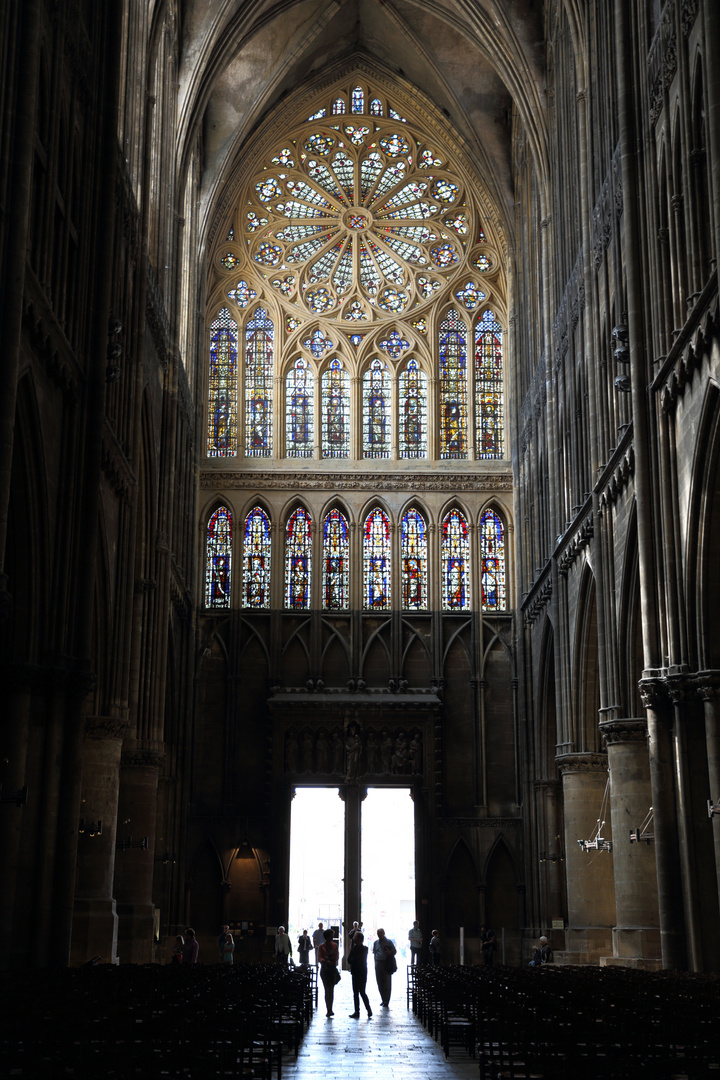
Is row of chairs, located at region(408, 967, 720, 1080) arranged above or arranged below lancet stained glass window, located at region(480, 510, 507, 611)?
below

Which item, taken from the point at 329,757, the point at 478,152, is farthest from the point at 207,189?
the point at 329,757

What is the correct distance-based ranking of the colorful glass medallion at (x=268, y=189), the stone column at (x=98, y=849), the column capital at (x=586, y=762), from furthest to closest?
1. the colorful glass medallion at (x=268, y=189)
2. the column capital at (x=586, y=762)
3. the stone column at (x=98, y=849)

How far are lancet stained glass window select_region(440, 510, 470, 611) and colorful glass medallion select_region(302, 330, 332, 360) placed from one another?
7.43 m

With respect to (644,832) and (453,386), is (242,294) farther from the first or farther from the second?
(644,832)

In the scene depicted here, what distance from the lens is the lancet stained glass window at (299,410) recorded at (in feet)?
144

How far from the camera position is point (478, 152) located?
4466 centimetres

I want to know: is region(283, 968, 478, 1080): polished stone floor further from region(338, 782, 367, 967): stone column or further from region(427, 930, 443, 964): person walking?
region(338, 782, 367, 967): stone column

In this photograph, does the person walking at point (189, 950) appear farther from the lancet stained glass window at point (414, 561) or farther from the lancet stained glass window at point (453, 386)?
the lancet stained glass window at point (453, 386)

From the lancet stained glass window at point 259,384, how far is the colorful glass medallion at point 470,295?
6831mm

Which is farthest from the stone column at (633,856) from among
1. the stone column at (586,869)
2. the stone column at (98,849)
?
the stone column at (98,849)

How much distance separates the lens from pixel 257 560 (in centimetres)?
4272

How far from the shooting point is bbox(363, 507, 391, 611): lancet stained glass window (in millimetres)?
42562

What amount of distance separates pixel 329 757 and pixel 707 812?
20.5 meters

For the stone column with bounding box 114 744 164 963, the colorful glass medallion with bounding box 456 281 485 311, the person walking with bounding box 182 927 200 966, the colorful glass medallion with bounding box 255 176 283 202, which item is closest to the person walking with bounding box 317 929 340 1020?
the person walking with bounding box 182 927 200 966
